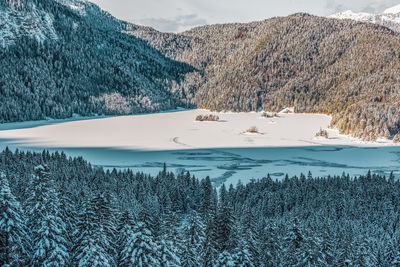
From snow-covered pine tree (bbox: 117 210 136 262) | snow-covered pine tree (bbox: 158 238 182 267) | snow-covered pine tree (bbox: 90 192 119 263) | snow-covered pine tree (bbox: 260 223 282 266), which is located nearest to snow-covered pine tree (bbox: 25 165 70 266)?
snow-covered pine tree (bbox: 90 192 119 263)

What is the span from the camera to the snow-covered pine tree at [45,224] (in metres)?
18.6

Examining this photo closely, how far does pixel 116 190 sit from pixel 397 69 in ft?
559

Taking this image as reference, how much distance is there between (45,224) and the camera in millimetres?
19234

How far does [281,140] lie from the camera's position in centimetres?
9781

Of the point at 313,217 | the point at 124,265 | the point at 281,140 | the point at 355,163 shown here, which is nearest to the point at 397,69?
the point at 281,140

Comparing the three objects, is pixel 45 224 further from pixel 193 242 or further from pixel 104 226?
pixel 193 242

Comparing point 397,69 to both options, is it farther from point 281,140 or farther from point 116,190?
point 116,190

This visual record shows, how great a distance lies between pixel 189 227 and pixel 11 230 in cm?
1317

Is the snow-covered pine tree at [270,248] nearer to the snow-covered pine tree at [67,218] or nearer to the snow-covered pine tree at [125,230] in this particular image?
the snow-covered pine tree at [125,230]

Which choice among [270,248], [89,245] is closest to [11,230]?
[89,245]

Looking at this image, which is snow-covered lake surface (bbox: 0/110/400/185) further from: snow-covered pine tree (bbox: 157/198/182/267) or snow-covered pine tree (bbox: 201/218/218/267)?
snow-covered pine tree (bbox: 157/198/182/267)

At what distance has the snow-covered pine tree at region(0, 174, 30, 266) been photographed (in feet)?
55.8

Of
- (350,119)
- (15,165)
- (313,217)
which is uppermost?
(350,119)

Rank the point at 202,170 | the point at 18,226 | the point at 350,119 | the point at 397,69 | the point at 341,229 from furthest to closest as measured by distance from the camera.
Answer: the point at 397,69
the point at 350,119
the point at 202,170
the point at 341,229
the point at 18,226
